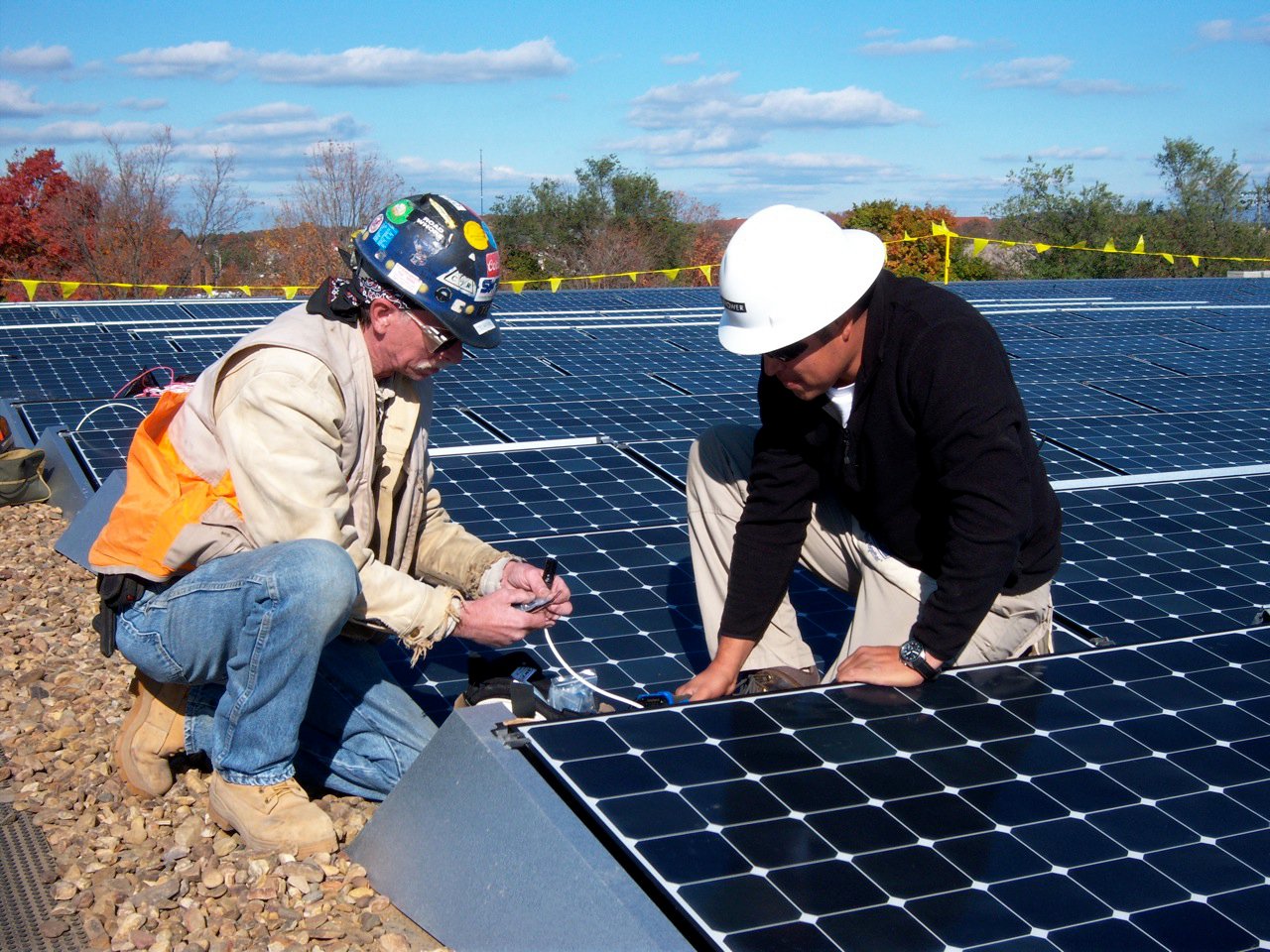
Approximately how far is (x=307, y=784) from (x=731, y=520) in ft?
5.60

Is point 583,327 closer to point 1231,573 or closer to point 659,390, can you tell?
point 659,390

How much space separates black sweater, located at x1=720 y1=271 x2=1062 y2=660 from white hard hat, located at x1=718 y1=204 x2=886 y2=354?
0.16m

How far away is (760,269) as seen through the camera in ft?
12.3

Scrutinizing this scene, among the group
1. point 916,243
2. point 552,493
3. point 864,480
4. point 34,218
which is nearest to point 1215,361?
point 552,493

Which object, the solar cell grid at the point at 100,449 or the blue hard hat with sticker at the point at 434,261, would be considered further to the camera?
the solar cell grid at the point at 100,449

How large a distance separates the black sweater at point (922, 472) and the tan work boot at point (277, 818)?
1492mm

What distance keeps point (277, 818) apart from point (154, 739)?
587 mm

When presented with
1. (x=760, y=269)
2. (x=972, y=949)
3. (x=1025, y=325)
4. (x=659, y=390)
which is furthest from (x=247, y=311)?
(x=972, y=949)

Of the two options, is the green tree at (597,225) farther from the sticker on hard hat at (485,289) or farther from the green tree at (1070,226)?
the sticker on hard hat at (485,289)

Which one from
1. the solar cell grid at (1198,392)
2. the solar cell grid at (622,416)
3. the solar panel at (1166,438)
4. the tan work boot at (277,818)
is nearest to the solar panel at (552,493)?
the solar cell grid at (622,416)

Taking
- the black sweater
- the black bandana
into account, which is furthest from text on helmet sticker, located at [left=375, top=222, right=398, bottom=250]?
the black sweater

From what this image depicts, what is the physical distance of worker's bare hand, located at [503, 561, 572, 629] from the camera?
4004 mm

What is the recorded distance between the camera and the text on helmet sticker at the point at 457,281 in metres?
3.80

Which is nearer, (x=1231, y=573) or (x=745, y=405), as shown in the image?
(x=1231, y=573)
